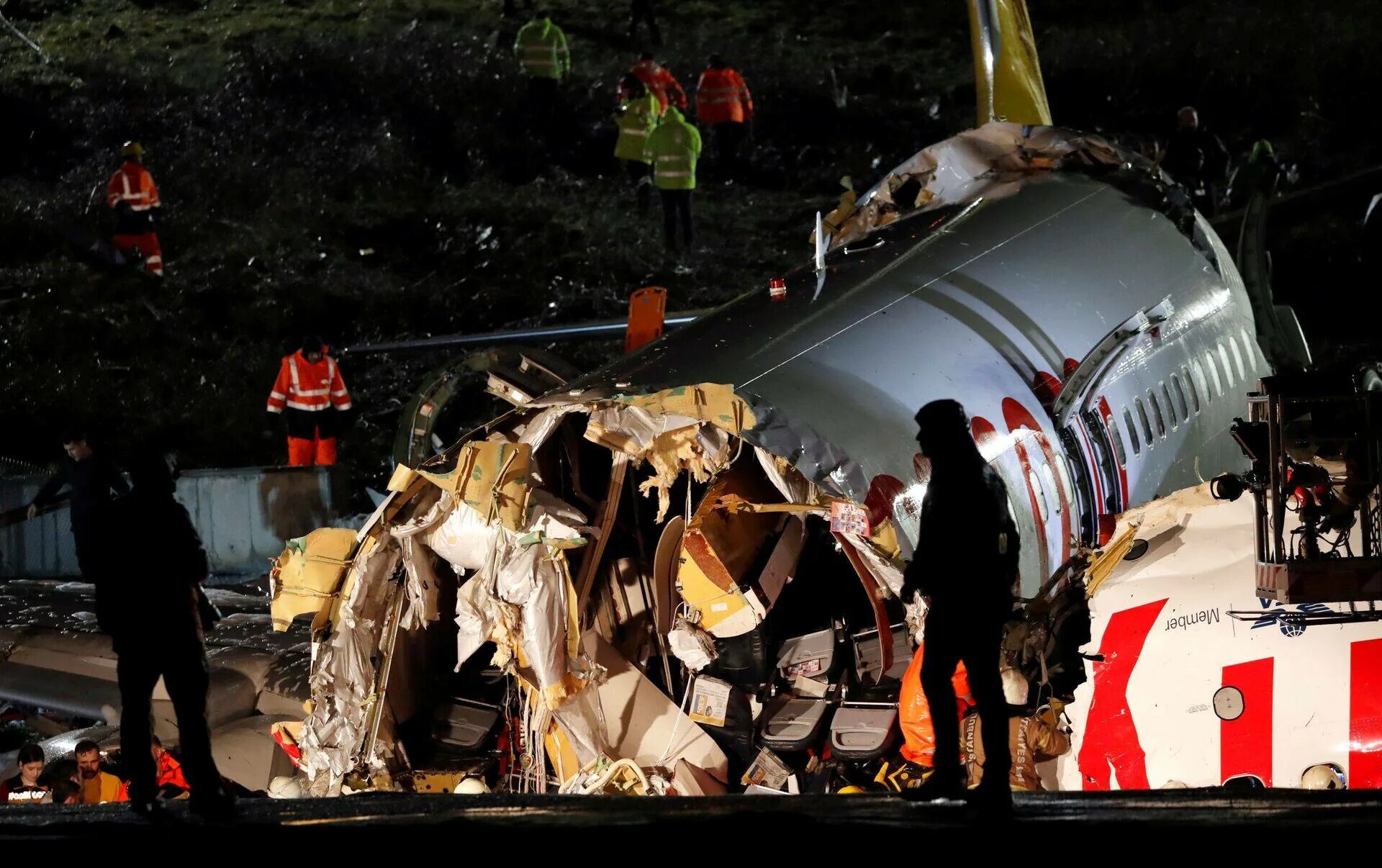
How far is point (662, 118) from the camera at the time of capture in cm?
2661

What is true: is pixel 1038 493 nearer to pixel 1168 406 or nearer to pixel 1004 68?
pixel 1168 406

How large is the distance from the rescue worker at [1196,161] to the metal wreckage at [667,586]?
40.6 feet

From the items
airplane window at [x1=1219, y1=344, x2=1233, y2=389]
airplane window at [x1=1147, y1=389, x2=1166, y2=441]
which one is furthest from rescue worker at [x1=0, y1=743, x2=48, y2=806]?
airplane window at [x1=1219, y1=344, x2=1233, y2=389]

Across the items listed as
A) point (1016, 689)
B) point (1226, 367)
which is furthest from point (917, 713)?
point (1226, 367)

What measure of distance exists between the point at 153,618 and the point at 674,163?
2118 centimetres

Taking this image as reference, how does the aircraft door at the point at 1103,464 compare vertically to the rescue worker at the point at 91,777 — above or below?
above

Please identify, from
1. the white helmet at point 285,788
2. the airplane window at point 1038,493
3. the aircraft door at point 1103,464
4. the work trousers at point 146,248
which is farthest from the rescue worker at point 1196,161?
the work trousers at point 146,248

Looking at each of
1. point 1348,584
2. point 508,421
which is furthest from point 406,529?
point 1348,584

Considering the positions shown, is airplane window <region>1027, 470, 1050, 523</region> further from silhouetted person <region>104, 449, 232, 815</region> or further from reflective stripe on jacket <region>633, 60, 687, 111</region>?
reflective stripe on jacket <region>633, 60, 687, 111</region>

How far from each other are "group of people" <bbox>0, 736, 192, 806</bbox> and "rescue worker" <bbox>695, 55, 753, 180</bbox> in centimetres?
2193

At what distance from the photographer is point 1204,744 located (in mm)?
9242

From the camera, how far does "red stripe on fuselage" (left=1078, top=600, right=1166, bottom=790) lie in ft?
31.1

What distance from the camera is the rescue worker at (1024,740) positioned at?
9.38m

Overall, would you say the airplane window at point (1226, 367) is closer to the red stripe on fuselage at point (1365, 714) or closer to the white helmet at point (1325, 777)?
the red stripe on fuselage at point (1365, 714)
